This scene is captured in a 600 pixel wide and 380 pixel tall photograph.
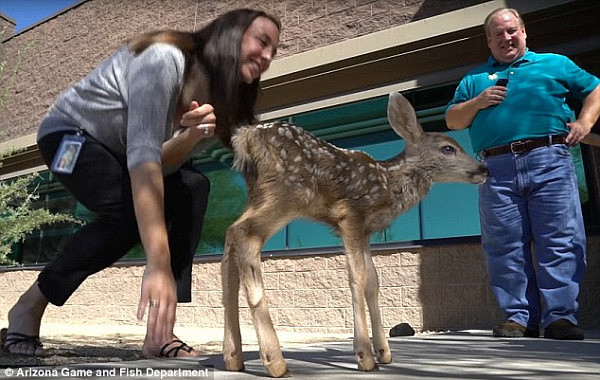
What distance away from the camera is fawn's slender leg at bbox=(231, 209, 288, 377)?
194cm

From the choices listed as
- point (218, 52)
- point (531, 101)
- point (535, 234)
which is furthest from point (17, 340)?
point (531, 101)

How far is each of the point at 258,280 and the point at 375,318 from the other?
0.64m

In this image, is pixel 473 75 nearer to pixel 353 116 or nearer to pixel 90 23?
pixel 353 116

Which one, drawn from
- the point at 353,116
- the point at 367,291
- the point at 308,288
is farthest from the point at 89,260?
the point at 353,116

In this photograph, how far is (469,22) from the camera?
6059mm

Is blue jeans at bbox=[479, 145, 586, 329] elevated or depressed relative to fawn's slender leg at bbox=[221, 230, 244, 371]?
elevated

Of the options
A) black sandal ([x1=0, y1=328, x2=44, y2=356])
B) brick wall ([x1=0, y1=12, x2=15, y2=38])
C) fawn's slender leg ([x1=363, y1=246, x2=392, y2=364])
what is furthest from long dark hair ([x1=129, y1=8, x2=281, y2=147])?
brick wall ([x1=0, y1=12, x2=15, y2=38])

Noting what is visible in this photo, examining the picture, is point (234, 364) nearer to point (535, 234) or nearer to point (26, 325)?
point (26, 325)

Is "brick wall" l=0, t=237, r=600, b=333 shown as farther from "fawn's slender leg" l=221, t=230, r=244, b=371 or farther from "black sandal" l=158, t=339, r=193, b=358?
"fawn's slender leg" l=221, t=230, r=244, b=371

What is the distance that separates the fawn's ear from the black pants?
3.68ft

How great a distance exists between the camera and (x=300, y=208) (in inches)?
87.9

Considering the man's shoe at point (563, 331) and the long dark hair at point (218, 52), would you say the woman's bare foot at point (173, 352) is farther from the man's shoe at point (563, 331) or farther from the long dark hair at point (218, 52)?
the man's shoe at point (563, 331)

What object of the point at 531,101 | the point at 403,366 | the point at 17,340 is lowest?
the point at 403,366

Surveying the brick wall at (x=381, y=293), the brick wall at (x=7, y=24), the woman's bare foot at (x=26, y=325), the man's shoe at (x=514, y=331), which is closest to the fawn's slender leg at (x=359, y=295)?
the woman's bare foot at (x=26, y=325)
